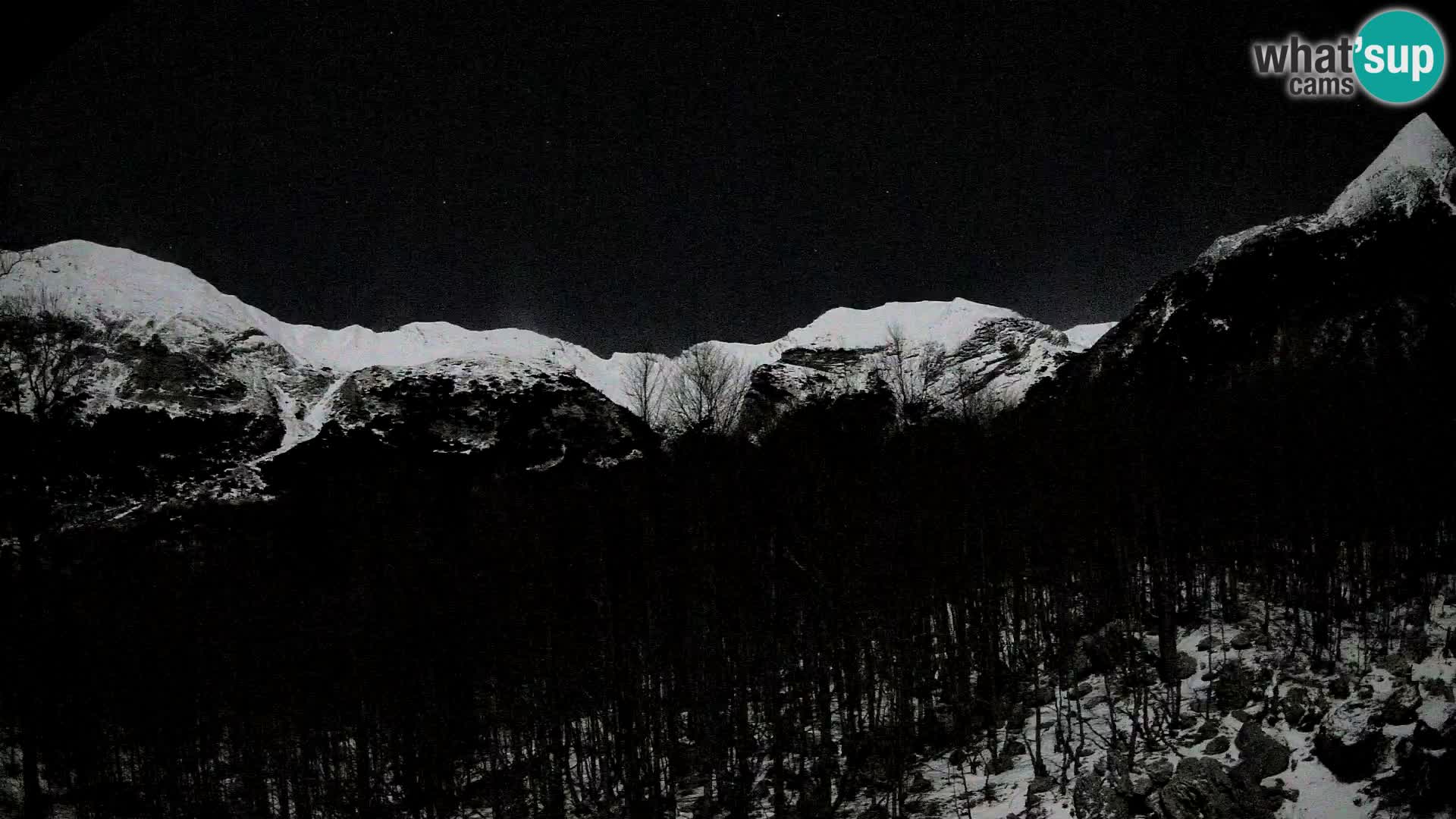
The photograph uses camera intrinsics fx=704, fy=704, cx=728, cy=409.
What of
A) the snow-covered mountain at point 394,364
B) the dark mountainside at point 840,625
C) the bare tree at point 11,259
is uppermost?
the snow-covered mountain at point 394,364

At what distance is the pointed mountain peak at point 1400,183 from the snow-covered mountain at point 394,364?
113 feet

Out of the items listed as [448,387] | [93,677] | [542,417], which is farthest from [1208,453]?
[448,387]

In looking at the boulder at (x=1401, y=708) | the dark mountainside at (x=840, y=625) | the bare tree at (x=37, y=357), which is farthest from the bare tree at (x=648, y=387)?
the boulder at (x=1401, y=708)

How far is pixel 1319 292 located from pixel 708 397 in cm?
5370

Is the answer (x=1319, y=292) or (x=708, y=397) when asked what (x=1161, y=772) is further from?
(x=1319, y=292)

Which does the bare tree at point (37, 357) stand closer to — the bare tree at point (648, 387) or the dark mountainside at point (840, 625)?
the dark mountainside at point (840, 625)

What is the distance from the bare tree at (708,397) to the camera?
109 ft

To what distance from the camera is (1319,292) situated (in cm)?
5594

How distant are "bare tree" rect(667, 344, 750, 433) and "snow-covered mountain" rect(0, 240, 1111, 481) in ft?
66.8

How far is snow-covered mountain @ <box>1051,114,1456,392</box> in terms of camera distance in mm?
44125

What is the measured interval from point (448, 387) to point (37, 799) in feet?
249

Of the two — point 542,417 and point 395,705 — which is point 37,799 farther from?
point 542,417

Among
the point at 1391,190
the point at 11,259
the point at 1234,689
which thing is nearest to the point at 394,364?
the point at 11,259

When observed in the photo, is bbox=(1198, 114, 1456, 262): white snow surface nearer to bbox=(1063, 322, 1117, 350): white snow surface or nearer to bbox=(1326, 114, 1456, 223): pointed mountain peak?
bbox=(1326, 114, 1456, 223): pointed mountain peak
